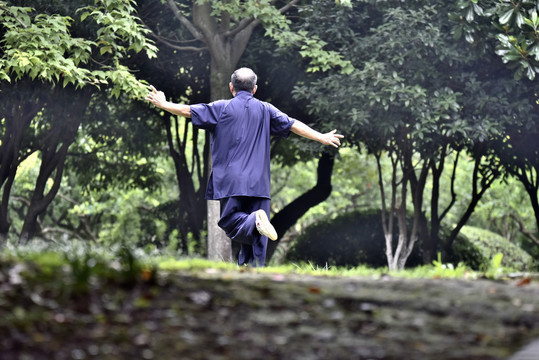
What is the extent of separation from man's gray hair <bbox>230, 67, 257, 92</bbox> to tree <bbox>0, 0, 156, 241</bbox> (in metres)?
2.90

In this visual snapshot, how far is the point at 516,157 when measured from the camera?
16.2 m

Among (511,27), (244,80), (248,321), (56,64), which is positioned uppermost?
(511,27)

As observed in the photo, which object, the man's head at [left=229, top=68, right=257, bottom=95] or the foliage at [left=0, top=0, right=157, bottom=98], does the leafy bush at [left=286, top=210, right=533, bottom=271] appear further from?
the man's head at [left=229, top=68, right=257, bottom=95]

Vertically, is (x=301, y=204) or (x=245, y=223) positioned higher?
(x=301, y=204)

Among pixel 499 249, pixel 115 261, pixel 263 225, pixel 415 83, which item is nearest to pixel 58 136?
pixel 415 83

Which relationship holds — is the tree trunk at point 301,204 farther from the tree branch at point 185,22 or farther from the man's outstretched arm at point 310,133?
the man's outstretched arm at point 310,133

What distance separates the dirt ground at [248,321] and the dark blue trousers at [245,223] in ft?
13.0

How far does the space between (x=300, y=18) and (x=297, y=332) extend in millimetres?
10572

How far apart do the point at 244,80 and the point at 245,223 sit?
Result: 4.61 feet

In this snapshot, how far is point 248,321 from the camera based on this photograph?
325 centimetres

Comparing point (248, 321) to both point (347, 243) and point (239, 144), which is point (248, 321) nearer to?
point (239, 144)

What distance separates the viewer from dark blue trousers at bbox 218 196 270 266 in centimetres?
769

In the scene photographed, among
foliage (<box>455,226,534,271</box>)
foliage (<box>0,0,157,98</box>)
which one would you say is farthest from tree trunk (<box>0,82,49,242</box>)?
foliage (<box>455,226,534,271</box>)

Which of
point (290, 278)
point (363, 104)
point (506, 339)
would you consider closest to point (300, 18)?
point (363, 104)
